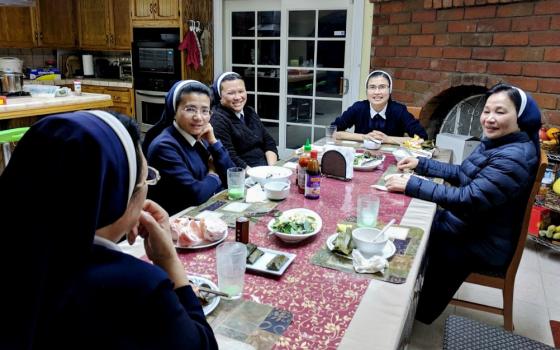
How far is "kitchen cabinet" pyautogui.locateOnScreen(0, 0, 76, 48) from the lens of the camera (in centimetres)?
535

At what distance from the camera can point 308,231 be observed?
1488 mm

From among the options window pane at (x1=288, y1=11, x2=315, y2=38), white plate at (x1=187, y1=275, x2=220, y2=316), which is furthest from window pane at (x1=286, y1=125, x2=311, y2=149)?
white plate at (x1=187, y1=275, x2=220, y2=316)

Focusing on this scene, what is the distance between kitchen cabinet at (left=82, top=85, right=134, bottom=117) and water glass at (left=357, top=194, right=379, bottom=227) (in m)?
4.64

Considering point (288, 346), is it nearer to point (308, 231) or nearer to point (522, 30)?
point (308, 231)

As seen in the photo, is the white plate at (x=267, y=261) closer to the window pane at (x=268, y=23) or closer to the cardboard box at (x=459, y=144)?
the cardboard box at (x=459, y=144)

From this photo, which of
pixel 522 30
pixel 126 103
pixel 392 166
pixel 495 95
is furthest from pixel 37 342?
pixel 126 103

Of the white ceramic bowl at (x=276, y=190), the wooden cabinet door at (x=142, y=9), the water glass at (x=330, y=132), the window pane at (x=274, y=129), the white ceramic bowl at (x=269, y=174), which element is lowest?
the window pane at (x=274, y=129)

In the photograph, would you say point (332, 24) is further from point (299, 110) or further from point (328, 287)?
point (328, 287)

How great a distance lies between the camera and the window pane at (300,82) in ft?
15.8

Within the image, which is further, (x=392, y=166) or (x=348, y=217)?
(x=392, y=166)

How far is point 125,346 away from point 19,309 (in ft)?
0.57

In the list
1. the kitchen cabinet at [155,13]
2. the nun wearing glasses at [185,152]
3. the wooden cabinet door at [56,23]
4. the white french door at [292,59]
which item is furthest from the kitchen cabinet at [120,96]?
the nun wearing glasses at [185,152]

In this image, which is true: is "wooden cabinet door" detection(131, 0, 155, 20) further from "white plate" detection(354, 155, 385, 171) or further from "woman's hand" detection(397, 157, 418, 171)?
"woman's hand" detection(397, 157, 418, 171)

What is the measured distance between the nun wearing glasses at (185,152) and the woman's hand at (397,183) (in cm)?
81
